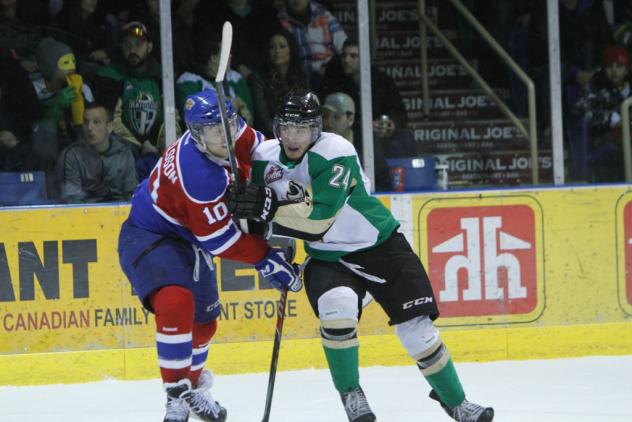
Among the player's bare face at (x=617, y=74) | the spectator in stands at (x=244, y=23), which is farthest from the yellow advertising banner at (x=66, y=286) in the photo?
the player's bare face at (x=617, y=74)

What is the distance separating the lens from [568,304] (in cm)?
522

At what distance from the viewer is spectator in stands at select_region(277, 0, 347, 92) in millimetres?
5484

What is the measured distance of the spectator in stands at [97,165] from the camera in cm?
504

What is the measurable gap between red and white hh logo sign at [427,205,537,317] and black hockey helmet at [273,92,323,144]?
5.40ft

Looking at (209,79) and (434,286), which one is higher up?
(209,79)

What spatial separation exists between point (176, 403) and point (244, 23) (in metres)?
2.33

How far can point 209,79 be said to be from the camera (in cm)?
527

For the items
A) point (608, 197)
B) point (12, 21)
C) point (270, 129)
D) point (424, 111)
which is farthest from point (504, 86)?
point (12, 21)

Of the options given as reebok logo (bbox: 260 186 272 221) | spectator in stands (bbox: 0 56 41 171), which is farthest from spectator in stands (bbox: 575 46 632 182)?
spectator in stands (bbox: 0 56 41 171)

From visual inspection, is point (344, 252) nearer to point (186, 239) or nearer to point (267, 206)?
point (267, 206)

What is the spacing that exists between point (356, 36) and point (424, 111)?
0.93m

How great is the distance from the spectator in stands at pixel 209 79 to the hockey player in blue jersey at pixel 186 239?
56.5 inches

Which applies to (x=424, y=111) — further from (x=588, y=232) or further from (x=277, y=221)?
(x=277, y=221)

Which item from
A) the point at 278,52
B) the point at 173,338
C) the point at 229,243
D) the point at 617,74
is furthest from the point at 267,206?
the point at 617,74
